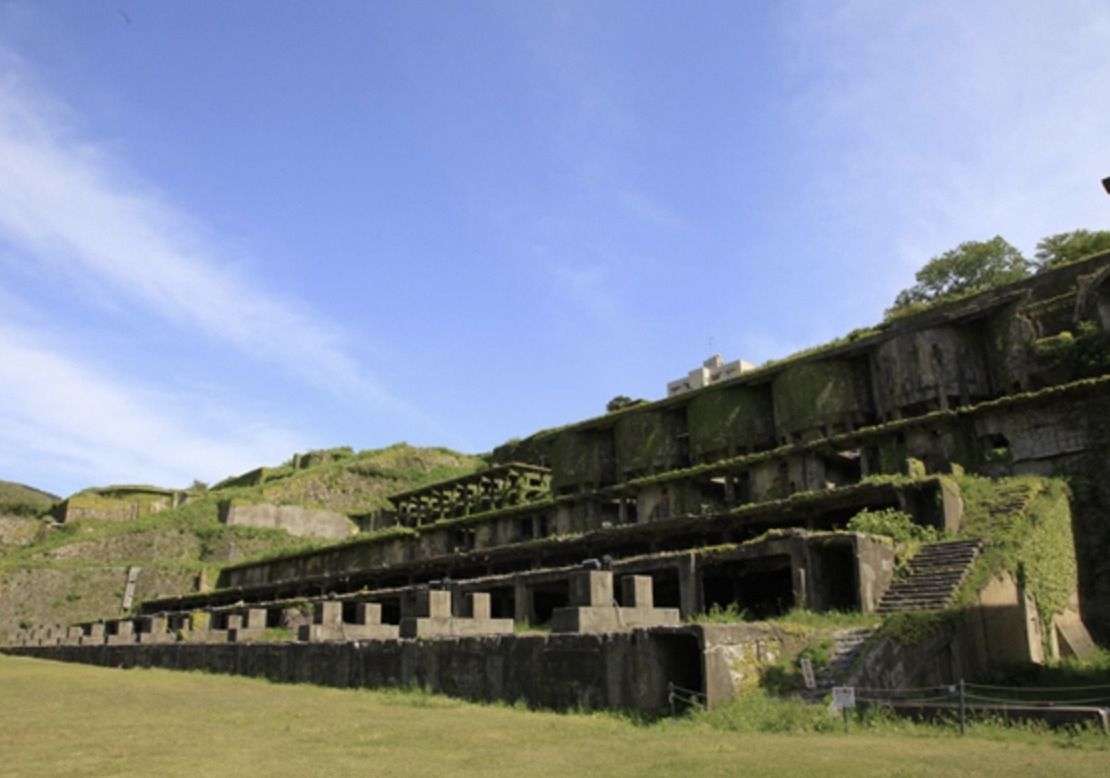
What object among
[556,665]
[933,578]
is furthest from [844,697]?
[933,578]

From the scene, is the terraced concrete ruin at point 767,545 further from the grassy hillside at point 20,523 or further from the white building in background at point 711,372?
the white building in background at point 711,372

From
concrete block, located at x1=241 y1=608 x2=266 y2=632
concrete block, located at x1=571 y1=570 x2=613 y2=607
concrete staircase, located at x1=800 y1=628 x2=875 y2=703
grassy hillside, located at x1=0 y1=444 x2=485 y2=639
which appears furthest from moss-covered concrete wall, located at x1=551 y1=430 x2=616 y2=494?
concrete staircase, located at x1=800 y1=628 x2=875 y2=703

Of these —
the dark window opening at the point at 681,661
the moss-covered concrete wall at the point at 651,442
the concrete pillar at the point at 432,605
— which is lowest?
the dark window opening at the point at 681,661

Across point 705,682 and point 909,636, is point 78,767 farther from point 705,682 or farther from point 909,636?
point 909,636

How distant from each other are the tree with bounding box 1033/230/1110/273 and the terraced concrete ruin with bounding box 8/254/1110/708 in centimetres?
1263

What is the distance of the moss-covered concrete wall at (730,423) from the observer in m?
41.9

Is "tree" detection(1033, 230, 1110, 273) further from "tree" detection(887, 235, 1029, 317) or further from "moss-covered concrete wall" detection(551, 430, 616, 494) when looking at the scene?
"moss-covered concrete wall" detection(551, 430, 616, 494)

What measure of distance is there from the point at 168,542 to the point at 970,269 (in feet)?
192

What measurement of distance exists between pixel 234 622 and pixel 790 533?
19526 millimetres

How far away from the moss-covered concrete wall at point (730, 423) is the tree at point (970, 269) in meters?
15.7

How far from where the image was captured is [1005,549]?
19.9 metres

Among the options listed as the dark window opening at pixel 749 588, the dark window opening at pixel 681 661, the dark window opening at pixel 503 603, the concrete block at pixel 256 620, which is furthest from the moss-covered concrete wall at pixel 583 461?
the dark window opening at pixel 681 661

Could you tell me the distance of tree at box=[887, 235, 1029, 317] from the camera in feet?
175

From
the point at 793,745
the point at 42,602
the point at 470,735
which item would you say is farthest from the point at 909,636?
Result: the point at 42,602
